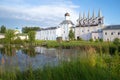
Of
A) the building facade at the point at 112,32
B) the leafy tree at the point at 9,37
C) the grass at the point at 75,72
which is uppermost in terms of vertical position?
the building facade at the point at 112,32

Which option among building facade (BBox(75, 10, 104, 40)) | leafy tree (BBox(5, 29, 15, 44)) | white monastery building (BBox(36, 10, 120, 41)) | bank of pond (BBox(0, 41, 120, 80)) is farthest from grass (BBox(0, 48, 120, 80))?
building facade (BBox(75, 10, 104, 40))

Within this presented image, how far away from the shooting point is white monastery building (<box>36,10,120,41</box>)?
52219mm

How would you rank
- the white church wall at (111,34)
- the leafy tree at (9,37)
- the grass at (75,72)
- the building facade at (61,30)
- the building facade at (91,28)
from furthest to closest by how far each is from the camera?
the building facade at (61,30), the building facade at (91,28), the white church wall at (111,34), the leafy tree at (9,37), the grass at (75,72)

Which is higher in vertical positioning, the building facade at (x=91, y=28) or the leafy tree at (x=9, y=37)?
the building facade at (x=91, y=28)

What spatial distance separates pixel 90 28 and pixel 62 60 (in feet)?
190

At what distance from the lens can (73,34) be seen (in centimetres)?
6184

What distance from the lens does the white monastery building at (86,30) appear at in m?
52.2

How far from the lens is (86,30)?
63.2 m

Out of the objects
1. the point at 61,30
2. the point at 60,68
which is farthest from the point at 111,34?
the point at 60,68

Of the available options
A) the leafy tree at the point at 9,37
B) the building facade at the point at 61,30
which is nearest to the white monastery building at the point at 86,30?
the building facade at the point at 61,30

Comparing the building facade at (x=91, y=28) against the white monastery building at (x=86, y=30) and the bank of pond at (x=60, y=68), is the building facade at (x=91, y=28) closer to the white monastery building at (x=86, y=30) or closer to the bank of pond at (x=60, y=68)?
the white monastery building at (x=86, y=30)

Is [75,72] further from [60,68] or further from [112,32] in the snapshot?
[112,32]

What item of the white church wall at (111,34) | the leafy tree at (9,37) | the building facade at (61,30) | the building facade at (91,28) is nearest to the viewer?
the leafy tree at (9,37)

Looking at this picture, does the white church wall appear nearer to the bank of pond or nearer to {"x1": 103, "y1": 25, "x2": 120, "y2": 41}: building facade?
{"x1": 103, "y1": 25, "x2": 120, "y2": 41}: building facade
